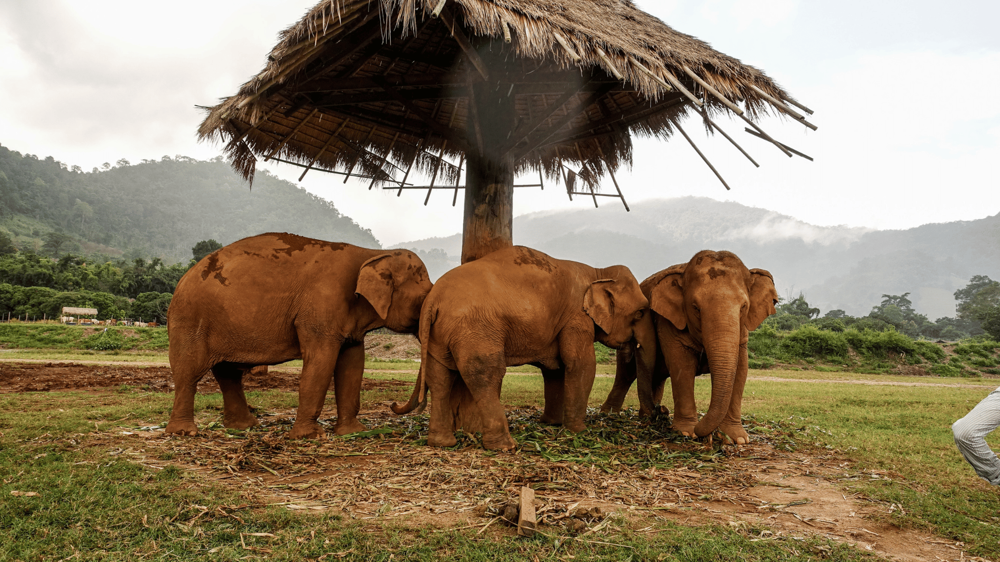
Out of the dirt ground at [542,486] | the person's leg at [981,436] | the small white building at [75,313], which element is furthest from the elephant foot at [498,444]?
the small white building at [75,313]

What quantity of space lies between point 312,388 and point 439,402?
59.6 inches

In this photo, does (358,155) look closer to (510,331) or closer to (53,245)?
(510,331)

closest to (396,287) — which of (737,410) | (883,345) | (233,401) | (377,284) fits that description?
(377,284)

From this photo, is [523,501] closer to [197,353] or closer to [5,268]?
[197,353]

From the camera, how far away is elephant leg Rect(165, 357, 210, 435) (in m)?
6.82

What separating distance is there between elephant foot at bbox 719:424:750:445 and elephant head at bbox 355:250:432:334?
13.3ft

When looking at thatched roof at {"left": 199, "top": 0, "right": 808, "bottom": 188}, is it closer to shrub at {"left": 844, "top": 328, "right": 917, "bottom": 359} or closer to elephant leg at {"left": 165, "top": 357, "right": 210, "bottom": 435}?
elephant leg at {"left": 165, "top": 357, "right": 210, "bottom": 435}

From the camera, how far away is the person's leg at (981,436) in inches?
148

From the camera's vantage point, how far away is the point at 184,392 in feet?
22.7

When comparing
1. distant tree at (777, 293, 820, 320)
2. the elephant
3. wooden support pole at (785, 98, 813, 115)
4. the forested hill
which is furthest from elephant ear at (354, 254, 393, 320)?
the forested hill

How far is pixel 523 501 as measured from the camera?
399 centimetres

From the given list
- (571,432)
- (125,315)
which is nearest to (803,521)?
(571,432)

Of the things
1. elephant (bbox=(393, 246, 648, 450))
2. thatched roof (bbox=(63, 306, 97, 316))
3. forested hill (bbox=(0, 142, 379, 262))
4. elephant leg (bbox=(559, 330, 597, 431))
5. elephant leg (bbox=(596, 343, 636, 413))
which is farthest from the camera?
forested hill (bbox=(0, 142, 379, 262))

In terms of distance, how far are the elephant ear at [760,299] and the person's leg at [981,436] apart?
10.7 feet
